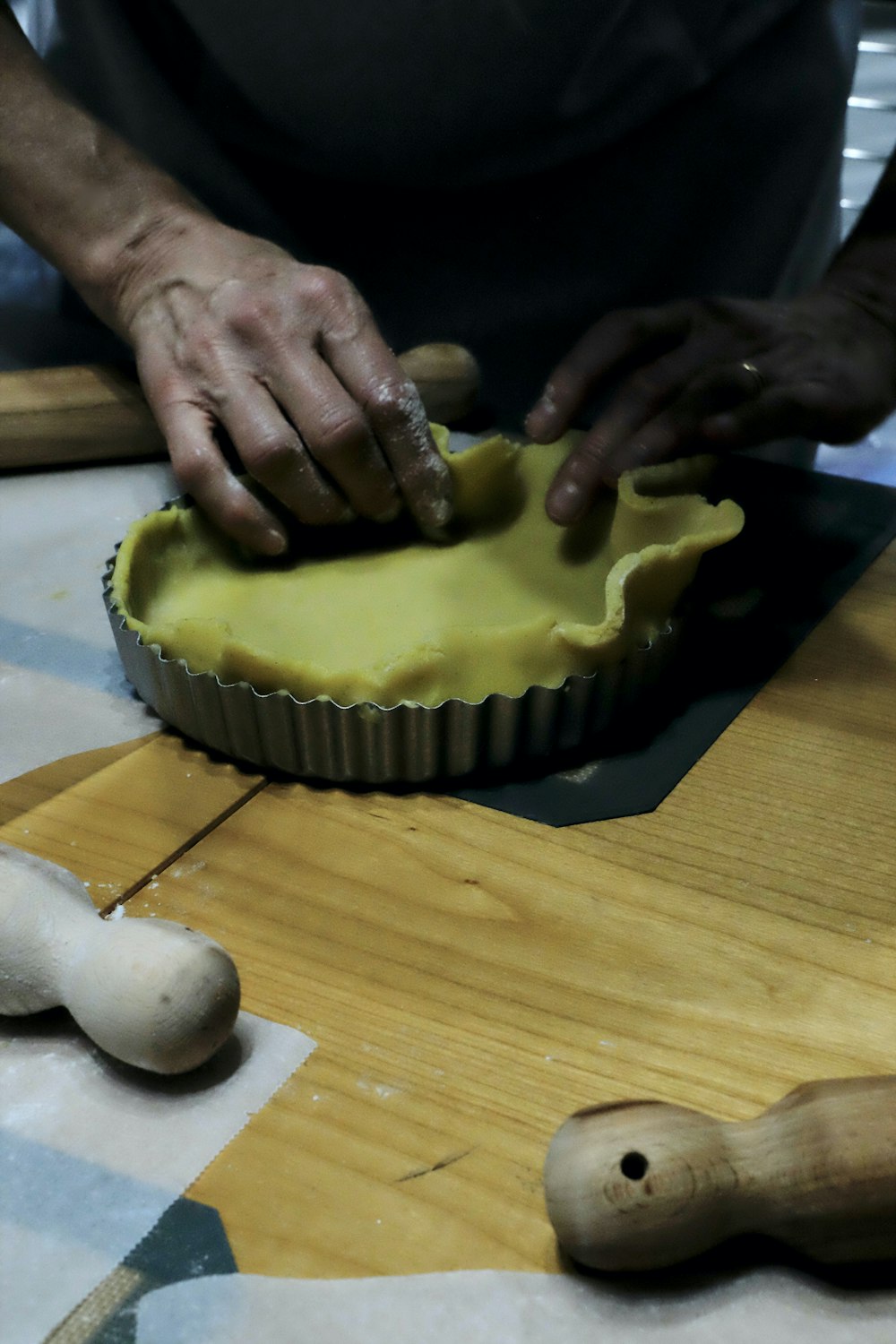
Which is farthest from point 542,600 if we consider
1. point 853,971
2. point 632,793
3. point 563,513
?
point 853,971

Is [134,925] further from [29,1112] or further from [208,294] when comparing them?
[208,294]

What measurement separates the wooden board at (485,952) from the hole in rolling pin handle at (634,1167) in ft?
0.27

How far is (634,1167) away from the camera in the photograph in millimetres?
540

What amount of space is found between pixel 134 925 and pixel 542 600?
0.50m

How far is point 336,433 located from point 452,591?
16cm

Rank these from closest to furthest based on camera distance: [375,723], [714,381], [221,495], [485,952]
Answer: [485,952]
[375,723]
[221,495]
[714,381]

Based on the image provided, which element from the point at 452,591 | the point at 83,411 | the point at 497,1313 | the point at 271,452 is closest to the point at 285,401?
the point at 271,452

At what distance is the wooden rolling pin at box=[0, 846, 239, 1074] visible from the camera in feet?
2.05

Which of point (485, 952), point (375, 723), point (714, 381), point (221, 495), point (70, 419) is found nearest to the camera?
point (485, 952)

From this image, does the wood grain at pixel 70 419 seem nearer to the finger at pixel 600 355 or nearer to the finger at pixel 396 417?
the finger at pixel 396 417

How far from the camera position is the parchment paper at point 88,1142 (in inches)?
22.4

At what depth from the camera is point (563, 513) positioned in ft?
3.53

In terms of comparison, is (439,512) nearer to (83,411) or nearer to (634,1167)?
(83,411)

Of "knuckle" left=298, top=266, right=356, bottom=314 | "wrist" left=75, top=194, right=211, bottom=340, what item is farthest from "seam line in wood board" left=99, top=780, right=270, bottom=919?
"wrist" left=75, top=194, right=211, bottom=340
